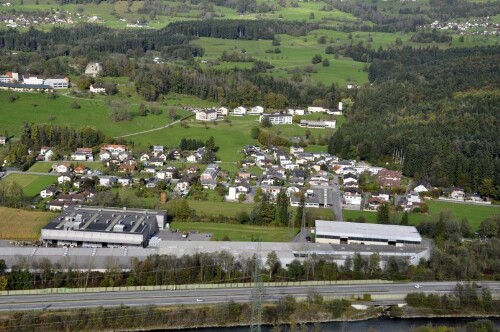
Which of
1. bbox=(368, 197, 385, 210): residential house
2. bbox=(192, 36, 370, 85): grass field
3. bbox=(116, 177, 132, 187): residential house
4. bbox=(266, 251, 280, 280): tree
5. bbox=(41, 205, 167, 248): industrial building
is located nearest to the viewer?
bbox=(266, 251, 280, 280): tree

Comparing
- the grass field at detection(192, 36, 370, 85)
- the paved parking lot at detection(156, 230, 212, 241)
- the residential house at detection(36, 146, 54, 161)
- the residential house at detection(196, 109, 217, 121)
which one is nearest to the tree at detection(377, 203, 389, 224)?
the paved parking lot at detection(156, 230, 212, 241)

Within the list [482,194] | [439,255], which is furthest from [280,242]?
[482,194]

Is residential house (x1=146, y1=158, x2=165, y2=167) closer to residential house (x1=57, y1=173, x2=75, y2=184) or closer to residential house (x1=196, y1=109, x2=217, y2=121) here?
residential house (x1=57, y1=173, x2=75, y2=184)

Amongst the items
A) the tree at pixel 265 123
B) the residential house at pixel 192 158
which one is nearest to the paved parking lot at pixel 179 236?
the residential house at pixel 192 158

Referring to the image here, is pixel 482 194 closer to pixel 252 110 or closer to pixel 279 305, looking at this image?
pixel 279 305

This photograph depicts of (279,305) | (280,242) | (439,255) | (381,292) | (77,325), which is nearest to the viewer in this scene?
(77,325)

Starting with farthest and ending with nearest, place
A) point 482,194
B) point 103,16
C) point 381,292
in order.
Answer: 1. point 103,16
2. point 482,194
3. point 381,292

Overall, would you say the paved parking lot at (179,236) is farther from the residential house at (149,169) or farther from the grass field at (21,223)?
the residential house at (149,169)

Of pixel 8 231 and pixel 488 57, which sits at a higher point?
pixel 488 57

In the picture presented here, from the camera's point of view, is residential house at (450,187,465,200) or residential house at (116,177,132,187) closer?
residential house at (116,177,132,187)

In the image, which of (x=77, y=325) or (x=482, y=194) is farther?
(x=482, y=194)
